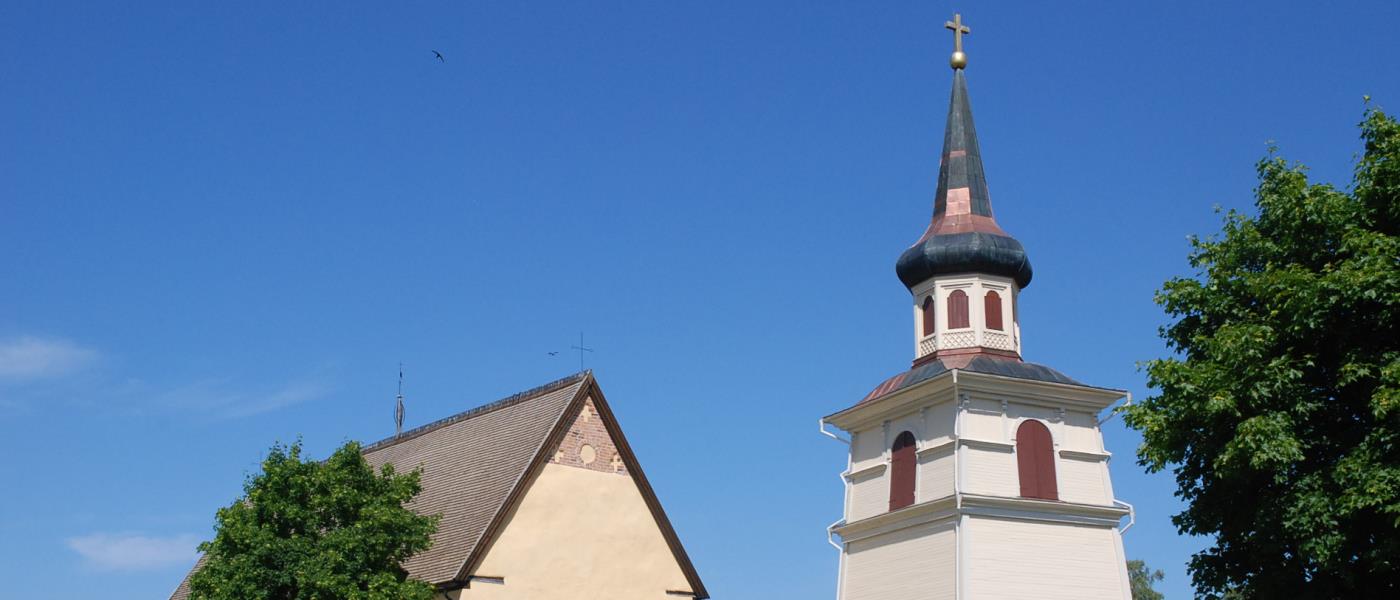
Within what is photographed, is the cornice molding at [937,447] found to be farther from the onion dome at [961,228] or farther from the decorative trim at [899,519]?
the onion dome at [961,228]

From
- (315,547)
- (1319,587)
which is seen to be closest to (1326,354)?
(1319,587)

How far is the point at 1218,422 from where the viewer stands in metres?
22.0

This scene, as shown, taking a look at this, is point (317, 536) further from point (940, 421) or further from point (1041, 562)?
point (1041, 562)

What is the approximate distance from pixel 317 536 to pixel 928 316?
1827 centimetres

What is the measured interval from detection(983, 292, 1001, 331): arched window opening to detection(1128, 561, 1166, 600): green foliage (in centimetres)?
3734

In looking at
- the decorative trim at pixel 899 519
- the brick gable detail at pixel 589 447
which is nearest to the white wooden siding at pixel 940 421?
the decorative trim at pixel 899 519

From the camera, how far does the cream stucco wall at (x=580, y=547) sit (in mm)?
30234

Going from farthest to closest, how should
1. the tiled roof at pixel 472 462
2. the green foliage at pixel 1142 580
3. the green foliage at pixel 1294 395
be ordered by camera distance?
the green foliage at pixel 1142 580 → the tiled roof at pixel 472 462 → the green foliage at pixel 1294 395

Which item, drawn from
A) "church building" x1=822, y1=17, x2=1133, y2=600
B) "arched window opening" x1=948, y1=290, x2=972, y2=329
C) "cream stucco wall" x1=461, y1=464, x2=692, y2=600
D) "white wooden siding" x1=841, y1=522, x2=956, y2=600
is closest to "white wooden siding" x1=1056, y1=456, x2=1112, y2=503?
"church building" x1=822, y1=17, x2=1133, y2=600

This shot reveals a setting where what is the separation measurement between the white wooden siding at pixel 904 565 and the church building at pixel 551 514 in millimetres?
5751

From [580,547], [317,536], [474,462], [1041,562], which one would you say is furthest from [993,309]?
[317,536]

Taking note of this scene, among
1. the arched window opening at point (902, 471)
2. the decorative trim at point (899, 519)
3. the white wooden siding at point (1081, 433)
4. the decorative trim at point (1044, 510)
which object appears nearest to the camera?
the decorative trim at point (1044, 510)

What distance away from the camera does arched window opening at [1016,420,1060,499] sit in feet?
116

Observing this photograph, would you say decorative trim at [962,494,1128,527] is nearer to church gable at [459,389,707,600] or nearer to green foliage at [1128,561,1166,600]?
church gable at [459,389,707,600]
